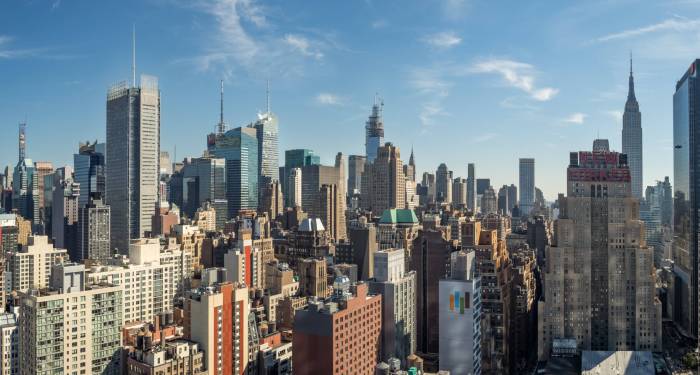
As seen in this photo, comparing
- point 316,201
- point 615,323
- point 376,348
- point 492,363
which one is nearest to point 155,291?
point 376,348

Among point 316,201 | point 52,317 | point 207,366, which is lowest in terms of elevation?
point 207,366

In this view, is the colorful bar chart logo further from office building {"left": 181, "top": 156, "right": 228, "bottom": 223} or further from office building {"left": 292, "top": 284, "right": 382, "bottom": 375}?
office building {"left": 181, "top": 156, "right": 228, "bottom": 223}

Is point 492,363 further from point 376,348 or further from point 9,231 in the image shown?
point 9,231

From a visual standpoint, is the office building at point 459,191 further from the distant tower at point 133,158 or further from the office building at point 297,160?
the distant tower at point 133,158

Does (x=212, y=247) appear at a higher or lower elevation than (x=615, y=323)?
A: higher

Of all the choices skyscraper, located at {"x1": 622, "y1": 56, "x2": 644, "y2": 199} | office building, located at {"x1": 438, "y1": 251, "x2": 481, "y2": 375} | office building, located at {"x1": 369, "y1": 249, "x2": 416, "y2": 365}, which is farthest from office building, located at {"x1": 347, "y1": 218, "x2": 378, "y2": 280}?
skyscraper, located at {"x1": 622, "y1": 56, "x2": 644, "y2": 199}
